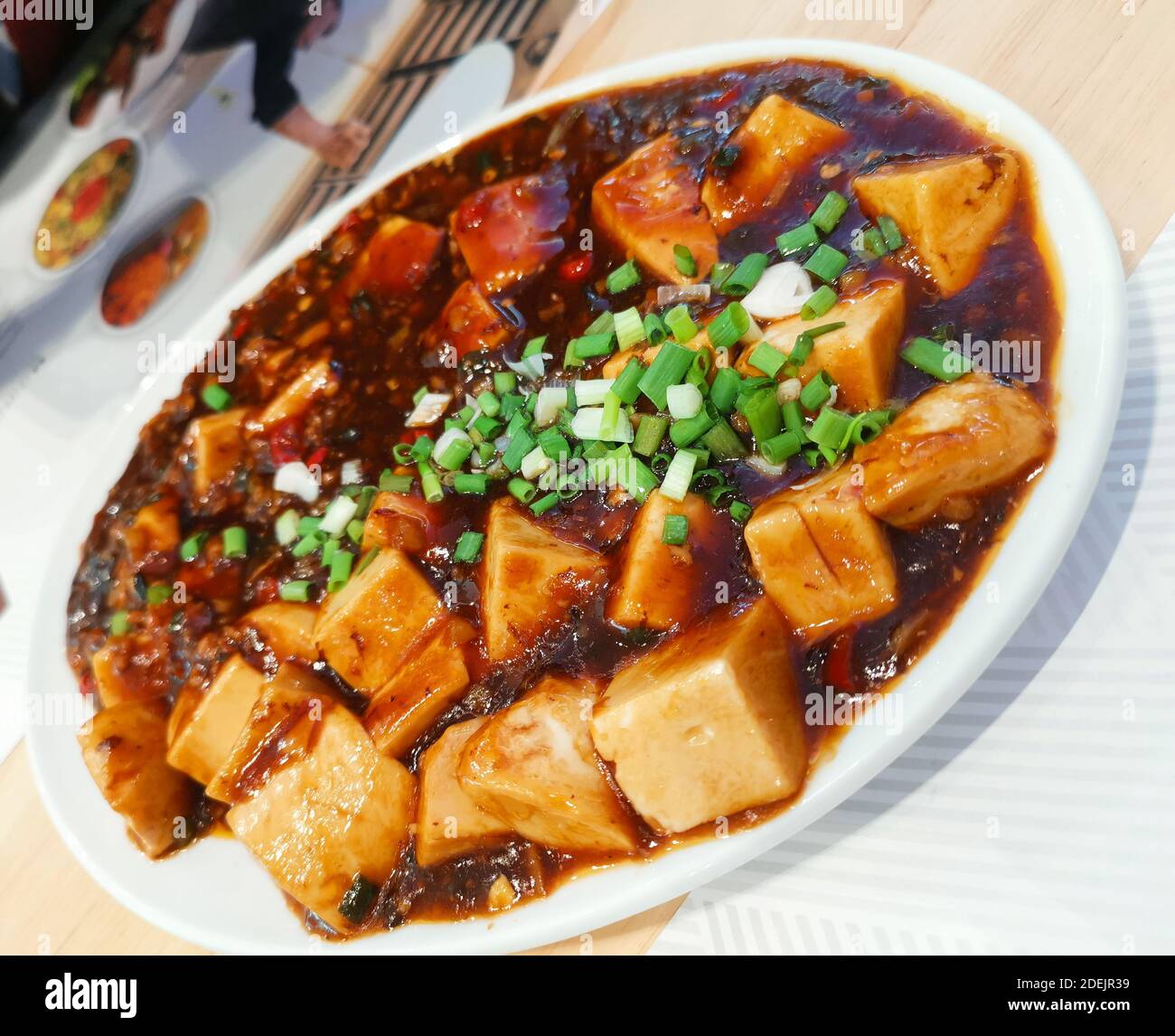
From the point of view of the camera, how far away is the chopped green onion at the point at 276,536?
3.22m

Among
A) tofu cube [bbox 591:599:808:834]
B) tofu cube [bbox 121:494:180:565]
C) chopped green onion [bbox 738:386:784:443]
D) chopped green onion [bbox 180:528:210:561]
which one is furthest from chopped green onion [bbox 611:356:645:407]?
tofu cube [bbox 121:494:180:565]

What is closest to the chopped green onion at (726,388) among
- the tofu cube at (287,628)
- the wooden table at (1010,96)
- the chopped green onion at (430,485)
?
the chopped green onion at (430,485)

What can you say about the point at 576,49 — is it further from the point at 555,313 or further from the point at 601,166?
the point at 555,313

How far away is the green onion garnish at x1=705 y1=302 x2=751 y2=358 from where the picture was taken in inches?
98.6

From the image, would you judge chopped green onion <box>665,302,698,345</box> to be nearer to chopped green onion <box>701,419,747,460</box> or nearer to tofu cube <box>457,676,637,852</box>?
chopped green onion <box>701,419,747,460</box>

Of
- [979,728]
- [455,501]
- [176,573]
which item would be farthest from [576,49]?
[979,728]

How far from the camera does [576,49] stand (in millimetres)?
4371

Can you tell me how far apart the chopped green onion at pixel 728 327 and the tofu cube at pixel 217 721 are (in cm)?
189

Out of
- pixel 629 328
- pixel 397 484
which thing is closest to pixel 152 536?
pixel 397 484

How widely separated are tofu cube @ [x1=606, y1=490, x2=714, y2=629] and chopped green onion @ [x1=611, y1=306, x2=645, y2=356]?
654 mm

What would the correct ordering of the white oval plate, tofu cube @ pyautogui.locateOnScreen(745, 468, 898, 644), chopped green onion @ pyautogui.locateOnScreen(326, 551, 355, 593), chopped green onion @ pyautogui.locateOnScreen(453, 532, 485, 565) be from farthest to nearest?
1. chopped green onion @ pyautogui.locateOnScreen(326, 551, 355, 593)
2. chopped green onion @ pyautogui.locateOnScreen(453, 532, 485, 565)
3. tofu cube @ pyautogui.locateOnScreen(745, 468, 898, 644)
4. the white oval plate

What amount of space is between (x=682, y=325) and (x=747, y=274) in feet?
0.91

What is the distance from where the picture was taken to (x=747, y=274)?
8.68 ft

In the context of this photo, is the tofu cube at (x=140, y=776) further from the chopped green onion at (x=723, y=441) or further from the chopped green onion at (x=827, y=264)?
the chopped green onion at (x=827, y=264)
